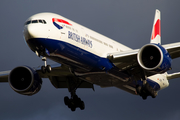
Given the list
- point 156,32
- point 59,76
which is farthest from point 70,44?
point 156,32

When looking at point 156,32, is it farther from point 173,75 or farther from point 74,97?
point 74,97

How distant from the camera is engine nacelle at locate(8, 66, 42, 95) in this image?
1442 inches

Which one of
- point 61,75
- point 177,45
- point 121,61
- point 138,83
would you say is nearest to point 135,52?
point 121,61

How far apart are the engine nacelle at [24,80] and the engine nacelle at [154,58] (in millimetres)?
11049

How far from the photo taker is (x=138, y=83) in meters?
38.8

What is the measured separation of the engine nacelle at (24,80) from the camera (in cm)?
3662

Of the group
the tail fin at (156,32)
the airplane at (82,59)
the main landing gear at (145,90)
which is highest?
the tail fin at (156,32)

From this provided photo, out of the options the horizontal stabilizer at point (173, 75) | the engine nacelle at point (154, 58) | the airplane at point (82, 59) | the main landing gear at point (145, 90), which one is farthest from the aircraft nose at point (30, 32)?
the horizontal stabilizer at point (173, 75)

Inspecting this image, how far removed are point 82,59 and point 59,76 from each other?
32.6ft

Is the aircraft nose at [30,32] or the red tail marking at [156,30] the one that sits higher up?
the red tail marking at [156,30]

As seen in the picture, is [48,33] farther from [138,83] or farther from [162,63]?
[138,83]

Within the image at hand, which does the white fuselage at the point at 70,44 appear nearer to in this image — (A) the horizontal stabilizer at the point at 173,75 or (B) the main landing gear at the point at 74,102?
(B) the main landing gear at the point at 74,102

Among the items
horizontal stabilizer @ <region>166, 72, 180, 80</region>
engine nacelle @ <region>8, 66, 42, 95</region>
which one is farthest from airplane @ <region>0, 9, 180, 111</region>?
horizontal stabilizer @ <region>166, 72, 180, 80</region>

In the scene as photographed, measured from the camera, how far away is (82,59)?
31.1 m
